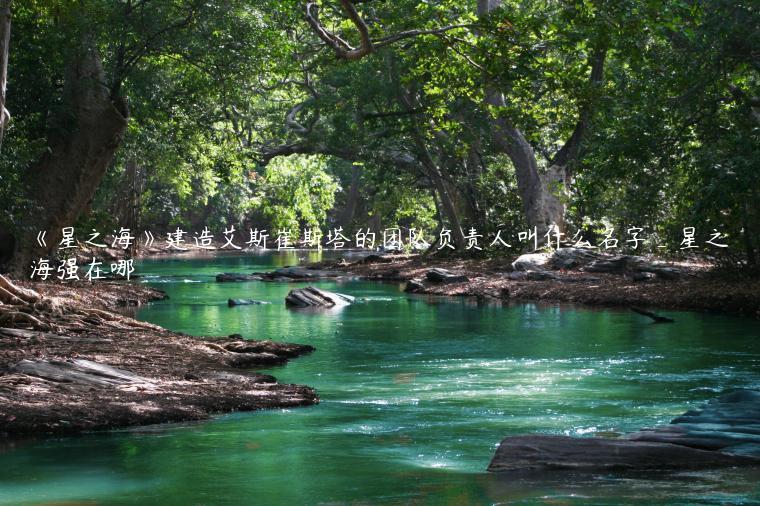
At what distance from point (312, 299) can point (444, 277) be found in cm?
648

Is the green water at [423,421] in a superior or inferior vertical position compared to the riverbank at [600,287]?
inferior

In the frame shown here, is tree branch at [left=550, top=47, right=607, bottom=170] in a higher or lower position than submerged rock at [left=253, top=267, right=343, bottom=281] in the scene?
higher

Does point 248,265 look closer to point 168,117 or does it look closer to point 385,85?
point 385,85

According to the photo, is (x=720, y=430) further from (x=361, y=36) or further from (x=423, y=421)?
(x=361, y=36)

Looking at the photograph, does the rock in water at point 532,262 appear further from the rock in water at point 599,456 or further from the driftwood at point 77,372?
the rock in water at point 599,456

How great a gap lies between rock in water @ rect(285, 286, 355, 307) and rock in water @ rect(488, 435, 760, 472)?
57.3ft

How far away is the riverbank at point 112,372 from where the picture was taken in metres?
10.2

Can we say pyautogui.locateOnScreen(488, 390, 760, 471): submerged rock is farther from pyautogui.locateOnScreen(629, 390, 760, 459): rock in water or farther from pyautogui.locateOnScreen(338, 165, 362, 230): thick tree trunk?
pyautogui.locateOnScreen(338, 165, 362, 230): thick tree trunk

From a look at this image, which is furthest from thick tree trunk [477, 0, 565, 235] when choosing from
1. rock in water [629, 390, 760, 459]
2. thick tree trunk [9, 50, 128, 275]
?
rock in water [629, 390, 760, 459]

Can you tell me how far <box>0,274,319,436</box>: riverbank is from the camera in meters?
10.2

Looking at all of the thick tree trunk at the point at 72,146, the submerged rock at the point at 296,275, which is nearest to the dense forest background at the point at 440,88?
the thick tree trunk at the point at 72,146

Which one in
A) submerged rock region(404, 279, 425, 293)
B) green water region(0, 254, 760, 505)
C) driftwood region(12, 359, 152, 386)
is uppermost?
submerged rock region(404, 279, 425, 293)

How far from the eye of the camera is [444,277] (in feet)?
103

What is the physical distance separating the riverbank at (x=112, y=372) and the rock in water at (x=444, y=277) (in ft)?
48.3
